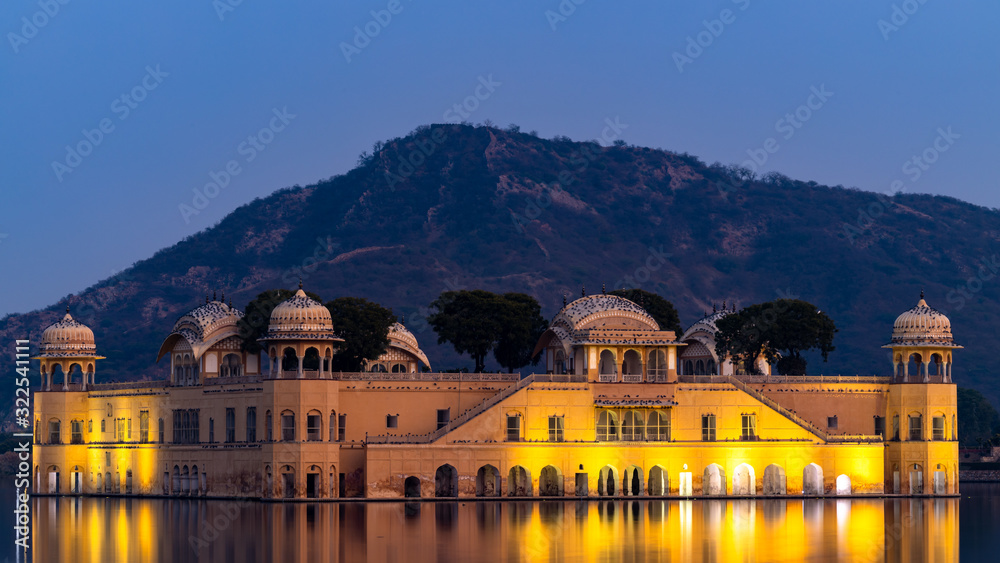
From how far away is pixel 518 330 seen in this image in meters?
91.7

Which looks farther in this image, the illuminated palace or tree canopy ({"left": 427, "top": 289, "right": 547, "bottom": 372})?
tree canopy ({"left": 427, "top": 289, "right": 547, "bottom": 372})

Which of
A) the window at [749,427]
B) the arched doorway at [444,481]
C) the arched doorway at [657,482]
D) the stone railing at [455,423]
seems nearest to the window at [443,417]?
the stone railing at [455,423]

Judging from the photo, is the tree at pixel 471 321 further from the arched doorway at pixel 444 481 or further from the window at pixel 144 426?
the window at pixel 144 426

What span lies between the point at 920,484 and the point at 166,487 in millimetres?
37227

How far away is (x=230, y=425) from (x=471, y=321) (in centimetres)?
1554

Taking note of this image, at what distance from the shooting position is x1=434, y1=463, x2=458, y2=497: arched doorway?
78625 mm

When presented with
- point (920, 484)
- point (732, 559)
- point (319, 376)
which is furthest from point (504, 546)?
point (920, 484)

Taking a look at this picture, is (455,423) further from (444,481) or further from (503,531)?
(503,531)

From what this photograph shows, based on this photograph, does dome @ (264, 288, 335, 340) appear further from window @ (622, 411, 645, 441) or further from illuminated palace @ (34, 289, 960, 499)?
window @ (622, 411, 645, 441)

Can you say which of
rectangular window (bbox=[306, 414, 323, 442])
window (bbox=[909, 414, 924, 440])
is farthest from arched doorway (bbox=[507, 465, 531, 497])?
window (bbox=[909, 414, 924, 440])

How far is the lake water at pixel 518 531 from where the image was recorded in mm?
51688

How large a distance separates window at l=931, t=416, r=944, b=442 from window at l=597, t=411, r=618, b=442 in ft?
53.8

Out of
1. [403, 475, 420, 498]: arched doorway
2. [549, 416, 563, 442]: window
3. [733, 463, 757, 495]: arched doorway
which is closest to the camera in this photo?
[403, 475, 420, 498]: arched doorway

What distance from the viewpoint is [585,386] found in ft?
263
